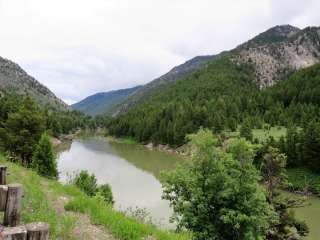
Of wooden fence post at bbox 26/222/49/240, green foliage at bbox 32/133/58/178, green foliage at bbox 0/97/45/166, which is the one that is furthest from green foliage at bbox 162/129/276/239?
green foliage at bbox 0/97/45/166

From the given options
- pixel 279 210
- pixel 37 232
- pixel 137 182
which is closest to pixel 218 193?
pixel 279 210

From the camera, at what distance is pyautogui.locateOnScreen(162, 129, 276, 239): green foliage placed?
58.9 feet

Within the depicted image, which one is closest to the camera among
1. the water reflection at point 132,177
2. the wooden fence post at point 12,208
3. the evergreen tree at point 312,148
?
the wooden fence post at point 12,208

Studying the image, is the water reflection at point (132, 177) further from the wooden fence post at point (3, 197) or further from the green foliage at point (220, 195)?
the wooden fence post at point (3, 197)

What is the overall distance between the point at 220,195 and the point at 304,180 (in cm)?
3682

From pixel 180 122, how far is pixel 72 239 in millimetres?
103599

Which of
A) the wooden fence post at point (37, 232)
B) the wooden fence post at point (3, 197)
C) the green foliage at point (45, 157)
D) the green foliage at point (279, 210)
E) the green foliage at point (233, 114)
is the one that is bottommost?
the green foliage at point (279, 210)

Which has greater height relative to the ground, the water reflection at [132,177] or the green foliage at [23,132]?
the green foliage at [23,132]

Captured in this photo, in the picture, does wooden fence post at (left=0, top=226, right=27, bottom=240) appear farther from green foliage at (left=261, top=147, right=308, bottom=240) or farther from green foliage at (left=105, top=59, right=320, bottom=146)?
green foliage at (left=105, top=59, right=320, bottom=146)

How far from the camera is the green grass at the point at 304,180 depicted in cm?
4760

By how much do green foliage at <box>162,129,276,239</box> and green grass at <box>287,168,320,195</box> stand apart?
96.7 feet

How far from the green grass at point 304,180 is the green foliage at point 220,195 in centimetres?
2949

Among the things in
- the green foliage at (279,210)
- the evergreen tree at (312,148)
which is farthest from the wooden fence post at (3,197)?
the evergreen tree at (312,148)

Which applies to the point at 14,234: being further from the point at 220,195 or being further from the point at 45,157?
the point at 45,157
